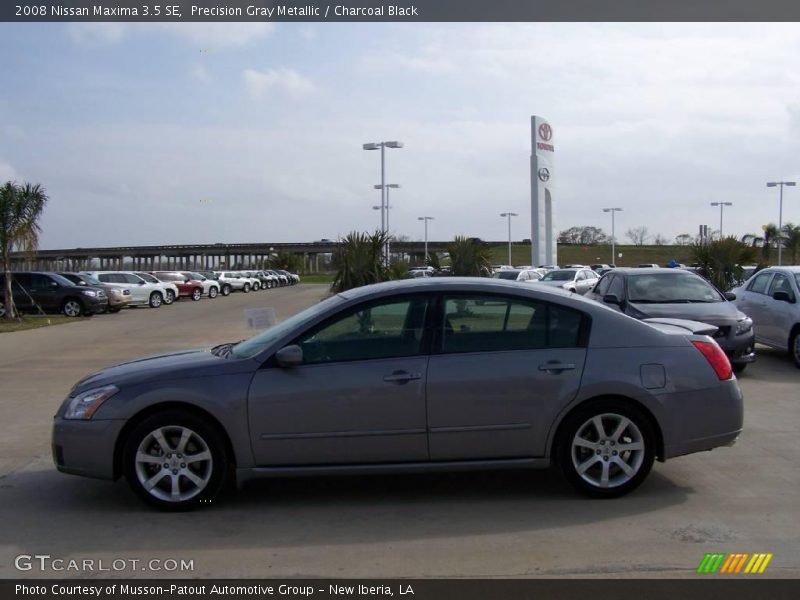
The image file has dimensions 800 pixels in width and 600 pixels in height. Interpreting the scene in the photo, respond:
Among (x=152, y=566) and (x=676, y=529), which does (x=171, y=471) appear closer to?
(x=152, y=566)

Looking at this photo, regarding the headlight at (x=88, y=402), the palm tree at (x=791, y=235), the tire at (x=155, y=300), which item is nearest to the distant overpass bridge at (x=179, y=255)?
the palm tree at (x=791, y=235)

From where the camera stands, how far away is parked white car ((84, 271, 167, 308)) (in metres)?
34.2

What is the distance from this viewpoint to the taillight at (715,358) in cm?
587

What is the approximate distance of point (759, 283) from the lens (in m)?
13.9

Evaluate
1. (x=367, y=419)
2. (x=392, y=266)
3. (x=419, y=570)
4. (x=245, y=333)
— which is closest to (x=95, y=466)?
(x=367, y=419)

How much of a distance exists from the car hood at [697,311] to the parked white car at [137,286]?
26.4m

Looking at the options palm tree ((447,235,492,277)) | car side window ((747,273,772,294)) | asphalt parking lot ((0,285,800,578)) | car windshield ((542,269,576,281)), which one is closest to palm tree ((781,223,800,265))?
car windshield ((542,269,576,281))

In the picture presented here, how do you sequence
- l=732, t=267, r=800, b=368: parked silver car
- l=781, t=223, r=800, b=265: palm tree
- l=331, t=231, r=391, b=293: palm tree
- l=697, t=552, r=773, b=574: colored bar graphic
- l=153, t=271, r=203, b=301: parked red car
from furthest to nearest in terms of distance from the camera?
l=781, t=223, r=800, b=265: palm tree → l=153, t=271, r=203, b=301: parked red car → l=331, t=231, r=391, b=293: palm tree → l=732, t=267, r=800, b=368: parked silver car → l=697, t=552, r=773, b=574: colored bar graphic

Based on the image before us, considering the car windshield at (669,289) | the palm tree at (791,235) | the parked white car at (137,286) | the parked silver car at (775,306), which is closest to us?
the car windshield at (669,289)

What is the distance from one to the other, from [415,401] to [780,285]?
9.90 meters

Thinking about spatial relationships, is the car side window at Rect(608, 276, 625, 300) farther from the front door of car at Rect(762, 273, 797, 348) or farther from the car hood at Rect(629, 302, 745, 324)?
the front door of car at Rect(762, 273, 797, 348)

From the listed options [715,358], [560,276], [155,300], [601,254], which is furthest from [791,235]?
[601,254]

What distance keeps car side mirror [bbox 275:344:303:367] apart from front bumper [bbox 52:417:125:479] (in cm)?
116
